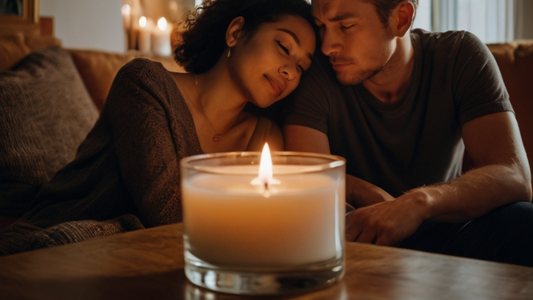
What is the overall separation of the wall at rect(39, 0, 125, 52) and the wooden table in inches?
161

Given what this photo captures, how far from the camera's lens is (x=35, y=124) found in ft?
5.27

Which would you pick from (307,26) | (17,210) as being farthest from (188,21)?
(17,210)

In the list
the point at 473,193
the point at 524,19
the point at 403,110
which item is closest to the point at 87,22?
the point at 524,19

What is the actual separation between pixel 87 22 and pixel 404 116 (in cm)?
362

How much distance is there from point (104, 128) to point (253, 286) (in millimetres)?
978

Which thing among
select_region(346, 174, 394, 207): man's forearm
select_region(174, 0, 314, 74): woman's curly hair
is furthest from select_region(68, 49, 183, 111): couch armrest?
select_region(346, 174, 394, 207): man's forearm

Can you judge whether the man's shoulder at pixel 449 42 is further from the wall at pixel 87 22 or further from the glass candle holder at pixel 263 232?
the wall at pixel 87 22

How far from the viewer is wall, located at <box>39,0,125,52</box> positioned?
4207mm

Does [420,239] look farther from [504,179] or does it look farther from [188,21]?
[188,21]

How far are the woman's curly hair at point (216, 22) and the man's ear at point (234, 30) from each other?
2cm

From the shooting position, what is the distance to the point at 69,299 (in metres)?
0.40

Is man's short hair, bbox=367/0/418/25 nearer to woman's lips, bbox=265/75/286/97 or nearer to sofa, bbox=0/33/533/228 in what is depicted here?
woman's lips, bbox=265/75/286/97

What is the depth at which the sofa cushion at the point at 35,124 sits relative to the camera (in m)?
1.55

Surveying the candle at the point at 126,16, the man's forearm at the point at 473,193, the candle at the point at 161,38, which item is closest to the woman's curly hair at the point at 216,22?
the man's forearm at the point at 473,193
